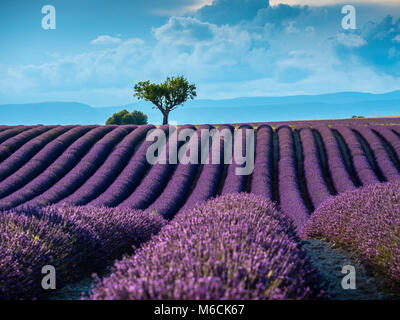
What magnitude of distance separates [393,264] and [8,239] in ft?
14.8

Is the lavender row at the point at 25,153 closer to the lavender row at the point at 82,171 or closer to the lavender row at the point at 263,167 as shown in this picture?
the lavender row at the point at 82,171

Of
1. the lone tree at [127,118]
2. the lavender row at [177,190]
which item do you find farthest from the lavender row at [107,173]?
the lone tree at [127,118]

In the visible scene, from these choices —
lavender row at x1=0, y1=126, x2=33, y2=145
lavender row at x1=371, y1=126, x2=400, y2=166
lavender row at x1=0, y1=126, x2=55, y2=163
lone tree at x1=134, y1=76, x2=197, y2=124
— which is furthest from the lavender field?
lone tree at x1=134, y1=76, x2=197, y2=124

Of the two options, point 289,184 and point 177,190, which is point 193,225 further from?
point 289,184

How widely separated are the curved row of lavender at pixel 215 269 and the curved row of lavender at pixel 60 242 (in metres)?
1.39

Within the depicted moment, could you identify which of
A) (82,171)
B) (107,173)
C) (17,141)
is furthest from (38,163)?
(17,141)

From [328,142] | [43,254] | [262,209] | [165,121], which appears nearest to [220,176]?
[328,142]

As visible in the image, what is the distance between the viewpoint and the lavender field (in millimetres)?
3004

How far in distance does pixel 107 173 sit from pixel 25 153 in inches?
201

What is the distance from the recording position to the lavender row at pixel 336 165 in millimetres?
13438

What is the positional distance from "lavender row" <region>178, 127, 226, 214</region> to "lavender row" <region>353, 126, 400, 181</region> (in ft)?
20.9

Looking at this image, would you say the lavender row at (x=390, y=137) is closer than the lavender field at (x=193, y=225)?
No

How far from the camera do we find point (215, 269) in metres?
2.88
